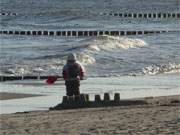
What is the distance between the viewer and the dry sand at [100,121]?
1066 centimetres

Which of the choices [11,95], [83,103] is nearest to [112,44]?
[11,95]

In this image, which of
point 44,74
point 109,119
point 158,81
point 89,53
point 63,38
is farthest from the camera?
point 63,38

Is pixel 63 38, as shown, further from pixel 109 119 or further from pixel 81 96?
pixel 109 119

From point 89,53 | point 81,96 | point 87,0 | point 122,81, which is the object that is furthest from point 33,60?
point 87,0

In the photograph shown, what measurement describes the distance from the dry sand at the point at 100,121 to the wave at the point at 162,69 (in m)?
10.9

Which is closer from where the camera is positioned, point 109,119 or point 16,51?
point 109,119

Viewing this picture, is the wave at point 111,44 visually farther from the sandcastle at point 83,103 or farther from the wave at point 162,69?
the sandcastle at point 83,103

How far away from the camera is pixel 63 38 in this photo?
159 feet

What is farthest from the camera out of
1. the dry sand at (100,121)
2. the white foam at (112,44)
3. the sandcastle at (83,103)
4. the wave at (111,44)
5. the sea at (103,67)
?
the white foam at (112,44)

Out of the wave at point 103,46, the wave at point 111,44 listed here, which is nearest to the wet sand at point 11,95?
the wave at point 103,46

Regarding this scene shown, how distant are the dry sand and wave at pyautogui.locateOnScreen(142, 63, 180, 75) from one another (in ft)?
35.7

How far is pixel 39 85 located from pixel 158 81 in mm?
3401

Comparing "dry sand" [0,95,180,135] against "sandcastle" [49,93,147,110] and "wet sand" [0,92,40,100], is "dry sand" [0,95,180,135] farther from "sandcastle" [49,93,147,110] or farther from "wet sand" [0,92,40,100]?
"wet sand" [0,92,40,100]

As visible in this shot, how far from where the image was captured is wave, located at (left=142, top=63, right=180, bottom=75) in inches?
1001
